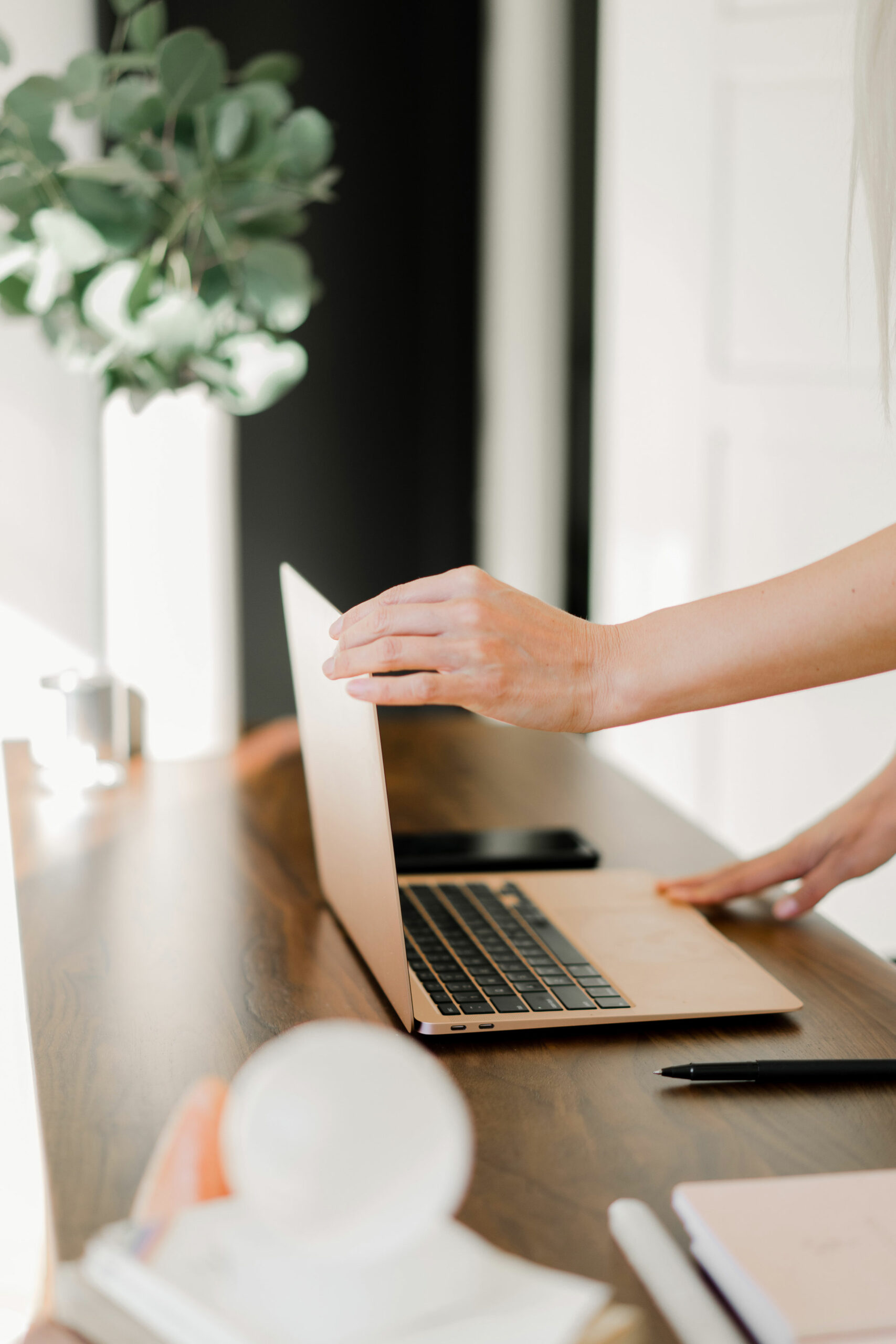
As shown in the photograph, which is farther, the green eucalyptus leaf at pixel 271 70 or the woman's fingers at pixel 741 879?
the green eucalyptus leaf at pixel 271 70

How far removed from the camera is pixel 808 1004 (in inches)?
30.8

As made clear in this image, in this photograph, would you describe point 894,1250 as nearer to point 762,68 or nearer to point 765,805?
point 765,805

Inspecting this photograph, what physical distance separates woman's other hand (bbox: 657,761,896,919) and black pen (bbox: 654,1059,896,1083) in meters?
0.28

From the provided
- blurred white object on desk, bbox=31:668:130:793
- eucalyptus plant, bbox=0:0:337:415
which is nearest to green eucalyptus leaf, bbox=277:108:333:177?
eucalyptus plant, bbox=0:0:337:415

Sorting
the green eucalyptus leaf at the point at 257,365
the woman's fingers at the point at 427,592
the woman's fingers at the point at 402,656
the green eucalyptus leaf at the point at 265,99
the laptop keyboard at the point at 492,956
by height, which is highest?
the green eucalyptus leaf at the point at 265,99

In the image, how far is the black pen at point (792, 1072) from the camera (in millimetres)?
649

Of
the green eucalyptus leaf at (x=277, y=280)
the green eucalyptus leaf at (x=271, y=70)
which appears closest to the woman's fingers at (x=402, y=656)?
the green eucalyptus leaf at (x=277, y=280)

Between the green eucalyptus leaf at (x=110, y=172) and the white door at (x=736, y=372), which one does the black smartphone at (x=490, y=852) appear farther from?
the white door at (x=736, y=372)

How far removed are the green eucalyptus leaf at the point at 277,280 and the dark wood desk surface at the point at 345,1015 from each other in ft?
1.73

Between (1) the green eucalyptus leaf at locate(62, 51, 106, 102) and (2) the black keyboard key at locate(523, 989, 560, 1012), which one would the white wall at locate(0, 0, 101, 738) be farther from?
(2) the black keyboard key at locate(523, 989, 560, 1012)

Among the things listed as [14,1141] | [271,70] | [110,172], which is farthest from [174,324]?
[14,1141]

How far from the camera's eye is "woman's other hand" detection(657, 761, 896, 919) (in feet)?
3.14

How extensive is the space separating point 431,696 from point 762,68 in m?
1.60

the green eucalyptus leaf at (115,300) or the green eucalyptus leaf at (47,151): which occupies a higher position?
the green eucalyptus leaf at (47,151)
